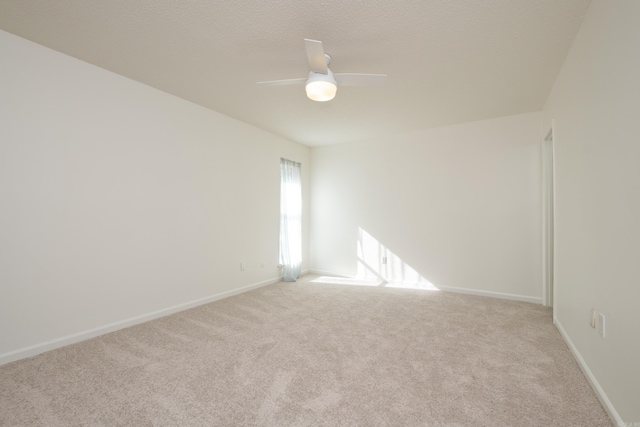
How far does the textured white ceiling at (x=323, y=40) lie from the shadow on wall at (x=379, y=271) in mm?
2467

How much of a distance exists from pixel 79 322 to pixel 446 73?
4.10 metres

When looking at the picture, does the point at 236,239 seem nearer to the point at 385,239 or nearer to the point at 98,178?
the point at 98,178

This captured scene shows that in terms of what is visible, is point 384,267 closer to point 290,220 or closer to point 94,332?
point 290,220

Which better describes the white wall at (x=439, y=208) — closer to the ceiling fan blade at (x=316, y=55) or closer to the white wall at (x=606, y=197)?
the white wall at (x=606, y=197)

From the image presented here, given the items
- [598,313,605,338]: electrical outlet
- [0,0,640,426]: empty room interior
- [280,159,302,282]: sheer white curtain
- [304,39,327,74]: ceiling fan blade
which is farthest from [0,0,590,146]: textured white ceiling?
[598,313,605,338]: electrical outlet

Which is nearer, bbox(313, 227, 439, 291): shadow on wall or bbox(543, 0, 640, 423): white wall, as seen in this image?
bbox(543, 0, 640, 423): white wall

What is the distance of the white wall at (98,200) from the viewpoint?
2.24m

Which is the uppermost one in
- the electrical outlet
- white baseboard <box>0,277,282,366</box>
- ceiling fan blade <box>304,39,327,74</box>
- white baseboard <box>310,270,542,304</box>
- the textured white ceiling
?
the textured white ceiling

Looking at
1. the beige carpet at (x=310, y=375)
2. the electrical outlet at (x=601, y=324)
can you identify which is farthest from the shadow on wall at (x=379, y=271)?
the electrical outlet at (x=601, y=324)

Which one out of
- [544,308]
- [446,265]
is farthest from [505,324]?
[446,265]

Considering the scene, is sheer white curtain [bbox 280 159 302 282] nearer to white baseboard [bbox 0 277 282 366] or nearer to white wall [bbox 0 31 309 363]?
white wall [bbox 0 31 309 363]

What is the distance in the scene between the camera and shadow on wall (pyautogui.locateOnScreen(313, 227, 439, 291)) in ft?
15.1

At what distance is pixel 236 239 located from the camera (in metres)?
4.15

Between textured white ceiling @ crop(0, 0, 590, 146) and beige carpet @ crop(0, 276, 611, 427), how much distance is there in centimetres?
250
